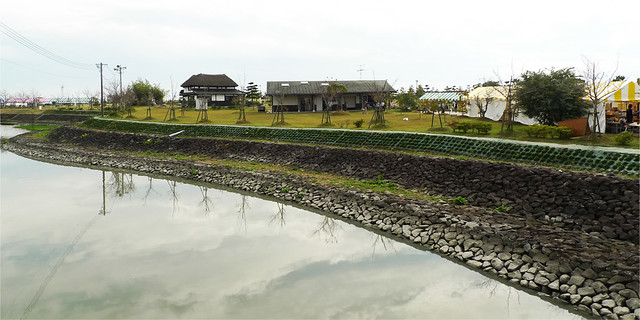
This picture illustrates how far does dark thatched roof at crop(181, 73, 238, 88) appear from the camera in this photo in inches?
2128

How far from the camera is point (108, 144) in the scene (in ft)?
105

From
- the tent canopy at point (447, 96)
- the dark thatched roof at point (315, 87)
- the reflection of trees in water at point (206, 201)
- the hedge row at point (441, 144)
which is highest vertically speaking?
the dark thatched roof at point (315, 87)

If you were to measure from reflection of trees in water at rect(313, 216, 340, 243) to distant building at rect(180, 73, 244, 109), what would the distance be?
128 feet

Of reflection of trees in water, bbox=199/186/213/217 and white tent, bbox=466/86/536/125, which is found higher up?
white tent, bbox=466/86/536/125

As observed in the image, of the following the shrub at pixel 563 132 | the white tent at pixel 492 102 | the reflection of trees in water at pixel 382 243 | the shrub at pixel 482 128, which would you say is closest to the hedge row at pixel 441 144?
the shrub at pixel 482 128

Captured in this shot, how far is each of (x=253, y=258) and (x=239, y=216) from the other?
4241 millimetres

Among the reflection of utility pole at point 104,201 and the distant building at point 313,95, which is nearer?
the reflection of utility pole at point 104,201

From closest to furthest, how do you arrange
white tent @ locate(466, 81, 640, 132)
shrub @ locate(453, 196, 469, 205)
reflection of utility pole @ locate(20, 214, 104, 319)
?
1. reflection of utility pole @ locate(20, 214, 104, 319)
2. shrub @ locate(453, 196, 469, 205)
3. white tent @ locate(466, 81, 640, 132)

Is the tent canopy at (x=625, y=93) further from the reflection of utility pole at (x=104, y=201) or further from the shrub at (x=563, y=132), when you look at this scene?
the reflection of utility pole at (x=104, y=201)

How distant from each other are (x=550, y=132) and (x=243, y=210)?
508 inches

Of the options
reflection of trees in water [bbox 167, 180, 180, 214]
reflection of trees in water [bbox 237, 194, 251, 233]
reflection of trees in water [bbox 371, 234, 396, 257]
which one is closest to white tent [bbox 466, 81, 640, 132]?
reflection of trees in water [bbox 371, 234, 396, 257]

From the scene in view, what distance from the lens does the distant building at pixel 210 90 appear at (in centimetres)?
5253

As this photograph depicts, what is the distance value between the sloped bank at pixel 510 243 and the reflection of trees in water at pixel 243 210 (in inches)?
38.5

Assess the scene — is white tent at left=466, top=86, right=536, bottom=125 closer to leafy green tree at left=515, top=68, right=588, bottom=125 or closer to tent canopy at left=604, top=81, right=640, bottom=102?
leafy green tree at left=515, top=68, right=588, bottom=125
